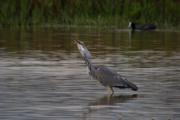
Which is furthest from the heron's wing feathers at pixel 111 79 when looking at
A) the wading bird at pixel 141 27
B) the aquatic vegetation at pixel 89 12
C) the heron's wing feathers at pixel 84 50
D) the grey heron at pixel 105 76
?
the aquatic vegetation at pixel 89 12

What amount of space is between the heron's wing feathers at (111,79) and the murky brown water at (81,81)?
18cm

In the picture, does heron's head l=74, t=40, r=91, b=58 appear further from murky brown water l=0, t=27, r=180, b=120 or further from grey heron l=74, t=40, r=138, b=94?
murky brown water l=0, t=27, r=180, b=120

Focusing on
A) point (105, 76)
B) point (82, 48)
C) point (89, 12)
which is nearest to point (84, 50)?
point (82, 48)

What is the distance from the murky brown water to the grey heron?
0.17m

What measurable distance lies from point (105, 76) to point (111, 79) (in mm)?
122

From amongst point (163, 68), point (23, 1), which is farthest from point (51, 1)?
point (163, 68)

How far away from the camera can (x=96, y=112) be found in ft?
40.2

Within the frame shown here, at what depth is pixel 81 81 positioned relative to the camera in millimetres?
16188

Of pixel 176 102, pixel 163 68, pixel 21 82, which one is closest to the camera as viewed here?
pixel 176 102

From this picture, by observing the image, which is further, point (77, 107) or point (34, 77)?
point (34, 77)

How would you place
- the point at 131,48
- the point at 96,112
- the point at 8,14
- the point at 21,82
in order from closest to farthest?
the point at 96,112 < the point at 21,82 < the point at 131,48 < the point at 8,14

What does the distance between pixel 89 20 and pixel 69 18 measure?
107 cm

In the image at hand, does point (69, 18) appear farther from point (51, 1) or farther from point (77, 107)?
point (77, 107)

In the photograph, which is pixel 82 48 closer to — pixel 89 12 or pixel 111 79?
pixel 111 79
